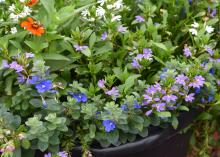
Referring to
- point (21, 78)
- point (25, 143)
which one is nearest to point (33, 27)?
point (21, 78)

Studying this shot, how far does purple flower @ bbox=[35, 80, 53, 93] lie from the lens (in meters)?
1.52

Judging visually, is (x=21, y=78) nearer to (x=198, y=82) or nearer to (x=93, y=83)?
(x=93, y=83)

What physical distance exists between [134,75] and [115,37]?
0.22 meters

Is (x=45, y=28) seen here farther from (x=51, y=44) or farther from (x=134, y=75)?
(x=134, y=75)

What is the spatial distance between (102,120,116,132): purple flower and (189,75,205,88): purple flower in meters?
0.31

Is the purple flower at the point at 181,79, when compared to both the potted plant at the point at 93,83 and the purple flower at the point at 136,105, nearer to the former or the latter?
the potted plant at the point at 93,83

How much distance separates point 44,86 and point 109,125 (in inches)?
9.5

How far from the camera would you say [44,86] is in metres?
1.53

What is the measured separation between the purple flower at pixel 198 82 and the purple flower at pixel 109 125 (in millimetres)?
309

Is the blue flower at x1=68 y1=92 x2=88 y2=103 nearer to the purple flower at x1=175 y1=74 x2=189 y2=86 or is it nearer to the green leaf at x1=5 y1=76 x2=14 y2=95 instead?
the green leaf at x1=5 y1=76 x2=14 y2=95

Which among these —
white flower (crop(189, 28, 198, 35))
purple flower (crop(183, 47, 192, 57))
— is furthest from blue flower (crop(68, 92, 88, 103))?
white flower (crop(189, 28, 198, 35))

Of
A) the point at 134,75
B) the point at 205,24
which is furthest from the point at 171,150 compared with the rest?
the point at 205,24

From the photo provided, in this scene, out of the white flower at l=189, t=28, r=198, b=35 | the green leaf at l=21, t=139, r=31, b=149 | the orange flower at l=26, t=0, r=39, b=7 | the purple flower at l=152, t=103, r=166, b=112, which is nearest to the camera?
the green leaf at l=21, t=139, r=31, b=149

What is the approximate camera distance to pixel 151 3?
2.11m
